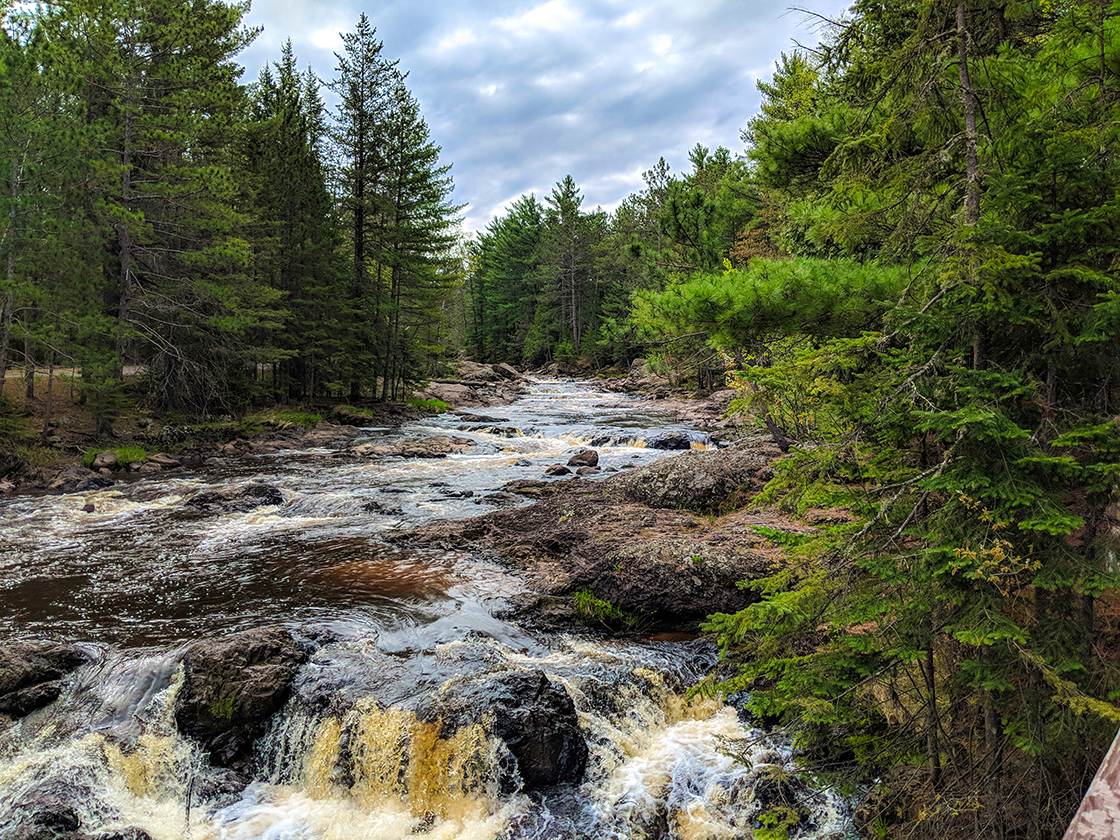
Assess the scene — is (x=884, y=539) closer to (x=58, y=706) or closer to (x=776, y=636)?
(x=776, y=636)

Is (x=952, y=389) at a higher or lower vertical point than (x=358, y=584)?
higher

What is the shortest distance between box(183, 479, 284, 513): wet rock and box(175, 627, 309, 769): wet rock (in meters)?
6.80

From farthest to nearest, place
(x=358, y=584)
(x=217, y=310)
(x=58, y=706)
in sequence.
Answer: (x=217, y=310) < (x=358, y=584) < (x=58, y=706)

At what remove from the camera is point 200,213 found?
19.8 metres

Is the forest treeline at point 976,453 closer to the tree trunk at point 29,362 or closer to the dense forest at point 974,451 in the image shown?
the dense forest at point 974,451

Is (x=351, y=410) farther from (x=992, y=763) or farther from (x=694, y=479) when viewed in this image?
(x=992, y=763)

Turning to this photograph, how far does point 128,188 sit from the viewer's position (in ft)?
56.5

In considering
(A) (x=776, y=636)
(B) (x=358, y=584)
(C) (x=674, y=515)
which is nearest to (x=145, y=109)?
(B) (x=358, y=584)

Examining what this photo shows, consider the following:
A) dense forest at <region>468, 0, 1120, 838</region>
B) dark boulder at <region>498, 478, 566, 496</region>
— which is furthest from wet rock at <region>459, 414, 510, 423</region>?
dense forest at <region>468, 0, 1120, 838</region>

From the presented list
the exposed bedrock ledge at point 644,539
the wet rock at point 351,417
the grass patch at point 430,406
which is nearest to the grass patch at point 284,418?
the wet rock at point 351,417

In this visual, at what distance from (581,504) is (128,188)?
16.8 m

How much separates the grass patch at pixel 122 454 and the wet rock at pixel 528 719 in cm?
1450

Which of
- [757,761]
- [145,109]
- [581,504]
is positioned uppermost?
[145,109]

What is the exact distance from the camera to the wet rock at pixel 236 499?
12273 mm
